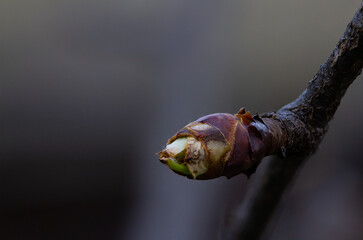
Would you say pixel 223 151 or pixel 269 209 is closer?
pixel 223 151

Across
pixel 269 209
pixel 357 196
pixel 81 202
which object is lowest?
pixel 81 202

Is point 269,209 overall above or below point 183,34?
below

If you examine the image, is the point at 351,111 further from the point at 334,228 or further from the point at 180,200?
the point at 180,200

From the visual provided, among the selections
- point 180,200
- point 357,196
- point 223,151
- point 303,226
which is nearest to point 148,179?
point 180,200

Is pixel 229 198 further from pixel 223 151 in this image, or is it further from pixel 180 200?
pixel 223 151

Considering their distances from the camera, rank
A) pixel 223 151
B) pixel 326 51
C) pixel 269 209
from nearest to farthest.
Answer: pixel 223 151 → pixel 269 209 → pixel 326 51

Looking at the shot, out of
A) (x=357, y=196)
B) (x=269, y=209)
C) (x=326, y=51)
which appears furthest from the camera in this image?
(x=326, y=51)

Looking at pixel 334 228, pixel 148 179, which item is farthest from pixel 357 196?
pixel 148 179
